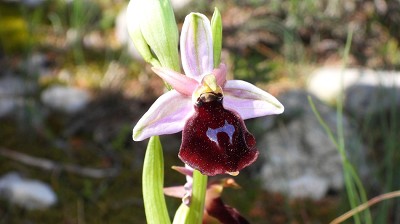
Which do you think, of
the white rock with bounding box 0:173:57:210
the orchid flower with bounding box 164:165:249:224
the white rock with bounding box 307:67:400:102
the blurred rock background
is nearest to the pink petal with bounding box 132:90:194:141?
the orchid flower with bounding box 164:165:249:224

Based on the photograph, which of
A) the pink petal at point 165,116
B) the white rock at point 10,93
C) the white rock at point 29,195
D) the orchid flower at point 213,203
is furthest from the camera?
the white rock at point 10,93

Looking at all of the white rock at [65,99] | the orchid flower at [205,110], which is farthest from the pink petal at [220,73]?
the white rock at [65,99]

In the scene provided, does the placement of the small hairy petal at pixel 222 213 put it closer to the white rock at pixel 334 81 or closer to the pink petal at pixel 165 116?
the pink petal at pixel 165 116

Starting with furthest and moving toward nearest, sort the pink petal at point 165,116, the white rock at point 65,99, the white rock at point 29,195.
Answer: the white rock at point 65,99 < the white rock at point 29,195 < the pink petal at point 165,116

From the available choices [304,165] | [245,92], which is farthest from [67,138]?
[245,92]

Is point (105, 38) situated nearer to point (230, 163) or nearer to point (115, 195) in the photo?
point (115, 195)

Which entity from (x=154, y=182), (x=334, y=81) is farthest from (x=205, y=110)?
(x=334, y=81)

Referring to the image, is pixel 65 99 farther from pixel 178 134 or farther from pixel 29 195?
pixel 29 195
